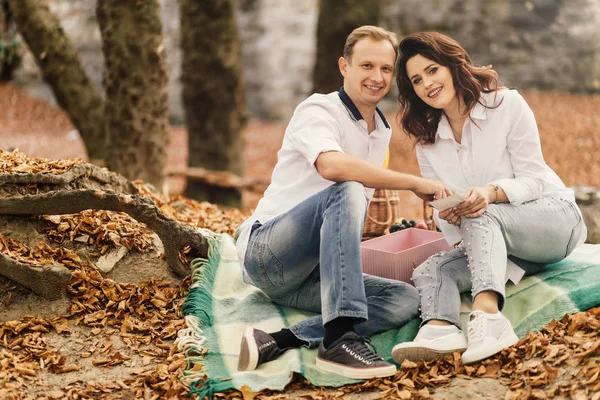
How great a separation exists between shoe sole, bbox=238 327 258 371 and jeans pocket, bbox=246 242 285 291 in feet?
1.06

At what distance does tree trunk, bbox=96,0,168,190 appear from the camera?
5527 millimetres

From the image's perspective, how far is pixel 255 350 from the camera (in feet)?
10.1

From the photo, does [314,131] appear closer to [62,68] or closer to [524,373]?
[524,373]

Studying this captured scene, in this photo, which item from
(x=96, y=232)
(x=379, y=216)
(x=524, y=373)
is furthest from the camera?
(x=379, y=216)

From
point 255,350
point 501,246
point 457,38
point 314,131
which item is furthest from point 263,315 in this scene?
point 457,38

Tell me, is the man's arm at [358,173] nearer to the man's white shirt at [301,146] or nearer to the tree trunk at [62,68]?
the man's white shirt at [301,146]

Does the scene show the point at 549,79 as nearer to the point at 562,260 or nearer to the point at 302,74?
the point at 302,74

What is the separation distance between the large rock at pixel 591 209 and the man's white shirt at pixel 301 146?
240 cm

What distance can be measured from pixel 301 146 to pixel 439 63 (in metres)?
0.81

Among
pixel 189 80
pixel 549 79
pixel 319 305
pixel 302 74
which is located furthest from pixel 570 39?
pixel 319 305

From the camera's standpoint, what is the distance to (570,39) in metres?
11.2

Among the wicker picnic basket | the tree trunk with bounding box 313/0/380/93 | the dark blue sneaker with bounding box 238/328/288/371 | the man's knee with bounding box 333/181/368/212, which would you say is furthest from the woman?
the tree trunk with bounding box 313/0/380/93

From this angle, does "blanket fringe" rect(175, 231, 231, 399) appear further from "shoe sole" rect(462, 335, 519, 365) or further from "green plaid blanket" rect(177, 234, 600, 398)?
"shoe sole" rect(462, 335, 519, 365)

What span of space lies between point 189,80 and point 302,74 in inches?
184
